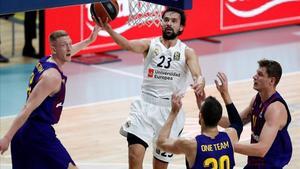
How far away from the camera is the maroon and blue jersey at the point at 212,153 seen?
7355 millimetres

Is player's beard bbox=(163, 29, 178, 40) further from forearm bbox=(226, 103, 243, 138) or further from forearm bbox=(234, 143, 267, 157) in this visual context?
forearm bbox=(234, 143, 267, 157)

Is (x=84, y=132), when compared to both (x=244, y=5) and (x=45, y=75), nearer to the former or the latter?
(x=45, y=75)

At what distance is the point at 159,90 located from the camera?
9.98m

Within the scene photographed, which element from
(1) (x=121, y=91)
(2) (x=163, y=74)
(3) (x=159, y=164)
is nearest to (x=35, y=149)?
(3) (x=159, y=164)

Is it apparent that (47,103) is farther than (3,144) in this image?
Yes

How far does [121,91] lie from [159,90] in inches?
192

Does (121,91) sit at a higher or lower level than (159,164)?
higher

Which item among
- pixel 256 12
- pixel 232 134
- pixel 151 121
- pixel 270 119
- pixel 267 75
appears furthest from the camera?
pixel 256 12

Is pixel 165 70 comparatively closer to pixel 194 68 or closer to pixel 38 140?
pixel 194 68

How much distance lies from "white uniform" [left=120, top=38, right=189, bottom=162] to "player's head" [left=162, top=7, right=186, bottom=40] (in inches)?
6.1

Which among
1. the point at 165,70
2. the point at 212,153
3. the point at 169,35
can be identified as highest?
the point at 169,35

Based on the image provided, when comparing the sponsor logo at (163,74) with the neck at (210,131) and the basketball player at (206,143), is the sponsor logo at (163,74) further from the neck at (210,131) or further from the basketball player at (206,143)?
the neck at (210,131)

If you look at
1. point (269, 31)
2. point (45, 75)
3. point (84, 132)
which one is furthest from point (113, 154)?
point (269, 31)

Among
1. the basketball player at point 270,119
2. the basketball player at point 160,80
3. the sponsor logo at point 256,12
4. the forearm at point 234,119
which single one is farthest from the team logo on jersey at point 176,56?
the sponsor logo at point 256,12
